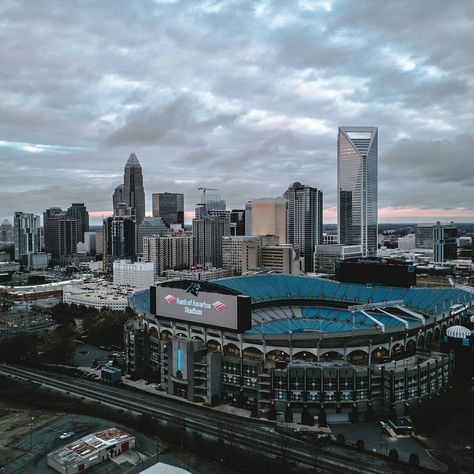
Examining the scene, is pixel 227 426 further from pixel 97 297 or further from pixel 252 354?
pixel 97 297

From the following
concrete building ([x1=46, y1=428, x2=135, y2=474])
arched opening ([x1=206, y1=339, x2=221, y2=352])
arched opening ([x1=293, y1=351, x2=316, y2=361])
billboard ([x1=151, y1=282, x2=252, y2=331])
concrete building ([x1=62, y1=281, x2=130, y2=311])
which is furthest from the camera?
concrete building ([x1=62, y1=281, x2=130, y2=311])

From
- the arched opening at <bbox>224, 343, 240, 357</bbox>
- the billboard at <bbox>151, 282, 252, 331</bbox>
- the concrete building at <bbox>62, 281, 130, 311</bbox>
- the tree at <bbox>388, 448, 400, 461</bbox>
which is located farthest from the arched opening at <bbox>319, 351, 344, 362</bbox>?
the concrete building at <bbox>62, 281, 130, 311</bbox>

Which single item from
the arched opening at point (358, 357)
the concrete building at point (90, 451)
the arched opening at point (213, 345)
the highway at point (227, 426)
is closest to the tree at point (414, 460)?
the highway at point (227, 426)

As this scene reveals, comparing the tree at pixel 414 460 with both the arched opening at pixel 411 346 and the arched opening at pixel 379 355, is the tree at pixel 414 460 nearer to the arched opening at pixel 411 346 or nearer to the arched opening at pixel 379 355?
the arched opening at pixel 379 355

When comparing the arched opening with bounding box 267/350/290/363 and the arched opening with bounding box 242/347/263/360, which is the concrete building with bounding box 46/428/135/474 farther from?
the arched opening with bounding box 267/350/290/363

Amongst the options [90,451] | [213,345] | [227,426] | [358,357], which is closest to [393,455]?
[227,426]

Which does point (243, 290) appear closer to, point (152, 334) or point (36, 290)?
point (152, 334)

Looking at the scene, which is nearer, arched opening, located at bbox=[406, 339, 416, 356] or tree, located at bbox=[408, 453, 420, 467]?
tree, located at bbox=[408, 453, 420, 467]
